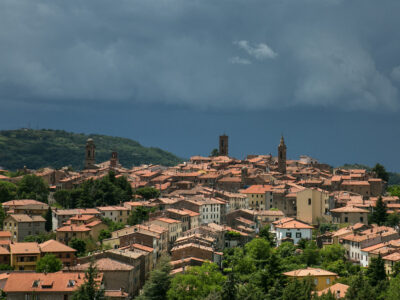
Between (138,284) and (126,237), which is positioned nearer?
(138,284)

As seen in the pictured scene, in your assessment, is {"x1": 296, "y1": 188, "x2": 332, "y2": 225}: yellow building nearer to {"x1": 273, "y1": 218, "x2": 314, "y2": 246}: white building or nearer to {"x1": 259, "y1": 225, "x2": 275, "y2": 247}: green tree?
{"x1": 273, "y1": 218, "x2": 314, "y2": 246}: white building

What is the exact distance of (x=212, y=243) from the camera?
6756cm

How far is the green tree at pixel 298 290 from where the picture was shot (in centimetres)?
5150

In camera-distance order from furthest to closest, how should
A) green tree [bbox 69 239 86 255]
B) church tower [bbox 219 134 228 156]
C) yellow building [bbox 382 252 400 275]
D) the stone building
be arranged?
1. church tower [bbox 219 134 228 156]
2. the stone building
3. green tree [bbox 69 239 86 255]
4. yellow building [bbox 382 252 400 275]

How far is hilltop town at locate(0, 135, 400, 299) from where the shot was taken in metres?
54.0

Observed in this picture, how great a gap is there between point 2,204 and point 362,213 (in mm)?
40585

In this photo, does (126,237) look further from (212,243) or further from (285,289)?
(285,289)

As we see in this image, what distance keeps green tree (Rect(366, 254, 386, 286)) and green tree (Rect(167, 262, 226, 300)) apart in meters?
12.2

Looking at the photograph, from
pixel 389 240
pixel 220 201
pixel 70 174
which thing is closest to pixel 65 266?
pixel 220 201

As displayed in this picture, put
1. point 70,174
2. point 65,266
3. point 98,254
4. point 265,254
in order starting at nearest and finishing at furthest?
point 98,254 < point 65,266 < point 265,254 < point 70,174

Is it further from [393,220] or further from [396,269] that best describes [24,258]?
[393,220]

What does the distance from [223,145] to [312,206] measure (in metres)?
59.6

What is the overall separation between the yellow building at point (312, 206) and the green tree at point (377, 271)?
76.2ft

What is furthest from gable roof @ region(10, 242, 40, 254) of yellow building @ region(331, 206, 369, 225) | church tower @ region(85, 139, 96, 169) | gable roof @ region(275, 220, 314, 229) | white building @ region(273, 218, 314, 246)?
church tower @ region(85, 139, 96, 169)
